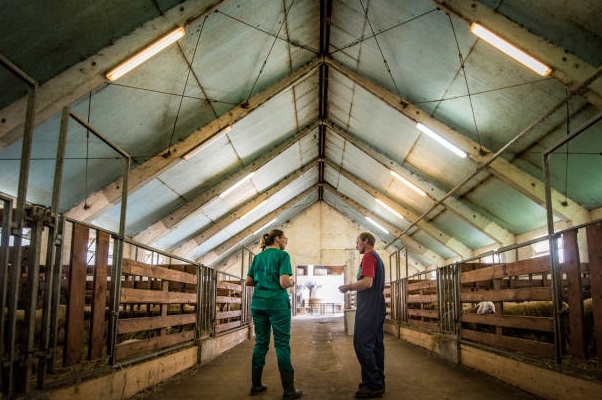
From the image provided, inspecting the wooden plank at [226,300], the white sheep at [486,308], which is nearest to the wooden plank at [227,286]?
the wooden plank at [226,300]

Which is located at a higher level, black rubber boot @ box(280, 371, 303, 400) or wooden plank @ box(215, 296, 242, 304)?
wooden plank @ box(215, 296, 242, 304)

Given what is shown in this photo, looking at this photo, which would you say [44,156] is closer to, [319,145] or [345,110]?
[345,110]

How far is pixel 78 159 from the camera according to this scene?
8.42 m

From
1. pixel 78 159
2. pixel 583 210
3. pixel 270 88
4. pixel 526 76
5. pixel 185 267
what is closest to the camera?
pixel 185 267

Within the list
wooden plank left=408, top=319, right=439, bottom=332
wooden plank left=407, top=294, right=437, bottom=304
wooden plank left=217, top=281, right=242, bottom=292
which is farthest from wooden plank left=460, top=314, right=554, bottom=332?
wooden plank left=217, top=281, right=242, bottom=292

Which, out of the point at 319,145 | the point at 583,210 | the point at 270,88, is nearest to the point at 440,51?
the point at 270,88

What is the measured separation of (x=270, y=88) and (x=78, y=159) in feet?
14.3

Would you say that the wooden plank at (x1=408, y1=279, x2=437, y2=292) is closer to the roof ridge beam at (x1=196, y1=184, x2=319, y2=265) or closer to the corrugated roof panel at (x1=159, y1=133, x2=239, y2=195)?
the corrugated roof panel at (x1=159, y1=133, x2=239, y2=195)

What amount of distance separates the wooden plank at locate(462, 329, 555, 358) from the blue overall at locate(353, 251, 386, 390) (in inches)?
52.9

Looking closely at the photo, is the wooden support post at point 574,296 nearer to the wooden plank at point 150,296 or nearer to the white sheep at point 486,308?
the white sheep at point 486,308

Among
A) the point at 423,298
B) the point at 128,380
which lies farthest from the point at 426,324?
the point at 128,380

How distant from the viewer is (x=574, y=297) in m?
3.48

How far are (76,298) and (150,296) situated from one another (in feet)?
4.04

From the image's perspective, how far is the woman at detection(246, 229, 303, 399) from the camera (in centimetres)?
376
